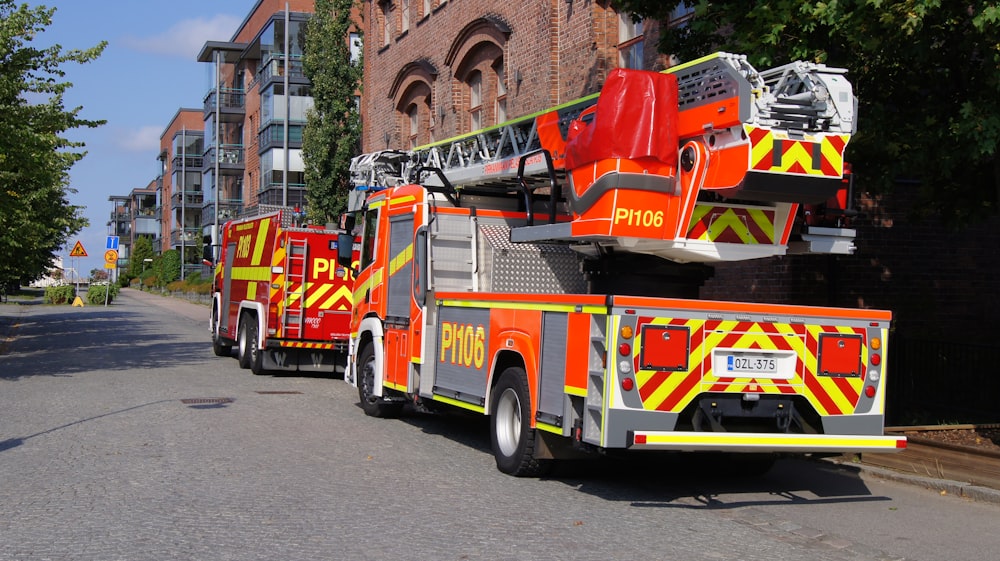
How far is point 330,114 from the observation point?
38.1m

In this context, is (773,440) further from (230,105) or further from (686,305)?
(230,105)

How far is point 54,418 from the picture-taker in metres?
13.1

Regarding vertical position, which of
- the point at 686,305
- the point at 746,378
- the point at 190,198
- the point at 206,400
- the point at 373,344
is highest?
the point at 190,198

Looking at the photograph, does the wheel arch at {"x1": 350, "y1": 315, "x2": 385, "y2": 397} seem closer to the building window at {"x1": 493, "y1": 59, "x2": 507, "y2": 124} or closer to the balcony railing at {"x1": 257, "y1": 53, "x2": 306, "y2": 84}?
the building window at {"x1": 493, "y1": 59, "x2": 507, "y2": 124}

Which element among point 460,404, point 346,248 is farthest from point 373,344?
point 460,404

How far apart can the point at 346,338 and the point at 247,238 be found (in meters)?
3.54

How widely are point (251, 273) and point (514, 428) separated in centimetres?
1180

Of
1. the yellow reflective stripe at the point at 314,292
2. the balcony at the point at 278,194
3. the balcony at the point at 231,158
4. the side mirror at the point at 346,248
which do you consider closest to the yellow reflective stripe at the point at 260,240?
the yellow reflective stripe at the point at 314,292

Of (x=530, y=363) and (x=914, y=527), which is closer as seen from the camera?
(x=914, y=527)

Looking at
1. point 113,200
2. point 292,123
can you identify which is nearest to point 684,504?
point 292,123

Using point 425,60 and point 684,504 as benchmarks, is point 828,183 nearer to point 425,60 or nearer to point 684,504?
point 684,504

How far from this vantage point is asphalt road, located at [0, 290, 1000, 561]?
279 inches

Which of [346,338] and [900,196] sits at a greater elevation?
[900,196]

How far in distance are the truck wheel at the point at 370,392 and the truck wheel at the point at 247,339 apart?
6.29m
